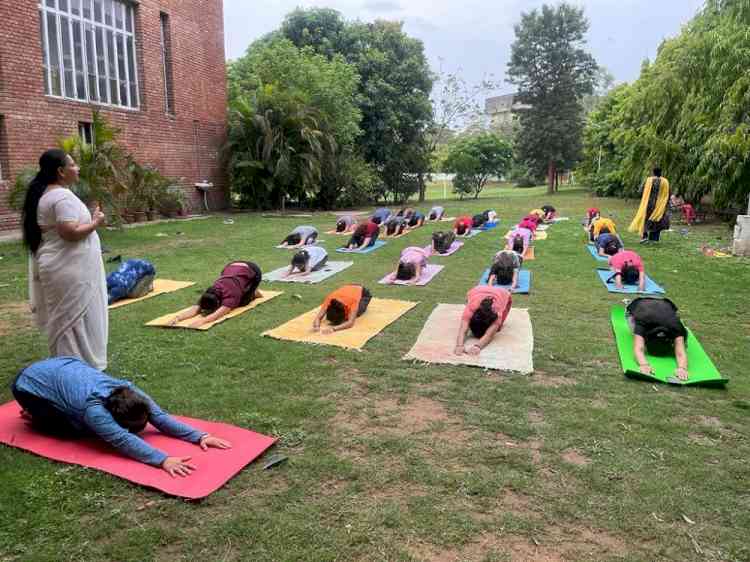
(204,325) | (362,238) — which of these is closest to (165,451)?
(204,325)

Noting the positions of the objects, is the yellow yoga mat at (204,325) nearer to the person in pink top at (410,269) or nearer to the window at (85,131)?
the person in pink top at (410,269)

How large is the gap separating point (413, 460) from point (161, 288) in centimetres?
518

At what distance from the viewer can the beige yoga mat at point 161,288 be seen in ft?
21.5

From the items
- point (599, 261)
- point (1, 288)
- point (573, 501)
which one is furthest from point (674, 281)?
point (1, 288)

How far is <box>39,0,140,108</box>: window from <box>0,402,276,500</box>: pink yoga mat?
11.1 metres

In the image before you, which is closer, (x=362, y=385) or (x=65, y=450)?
(x=65, y=450)

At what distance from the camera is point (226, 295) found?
602 centimetres

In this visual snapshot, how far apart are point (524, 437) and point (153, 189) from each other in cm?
1326

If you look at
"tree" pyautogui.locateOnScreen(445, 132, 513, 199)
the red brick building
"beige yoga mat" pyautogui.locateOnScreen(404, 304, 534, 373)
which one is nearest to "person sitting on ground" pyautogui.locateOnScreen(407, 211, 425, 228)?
the red brick building

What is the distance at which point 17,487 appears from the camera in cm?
276

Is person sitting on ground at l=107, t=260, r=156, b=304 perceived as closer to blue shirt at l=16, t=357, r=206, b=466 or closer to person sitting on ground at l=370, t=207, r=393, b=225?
blue shirt at l=16, t=357, r=206, b=466

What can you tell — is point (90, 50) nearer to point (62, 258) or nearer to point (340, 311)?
point (340, 311)

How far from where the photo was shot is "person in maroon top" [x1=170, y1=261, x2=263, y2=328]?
577cm

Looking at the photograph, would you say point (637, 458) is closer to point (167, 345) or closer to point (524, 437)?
point (524, 437)
